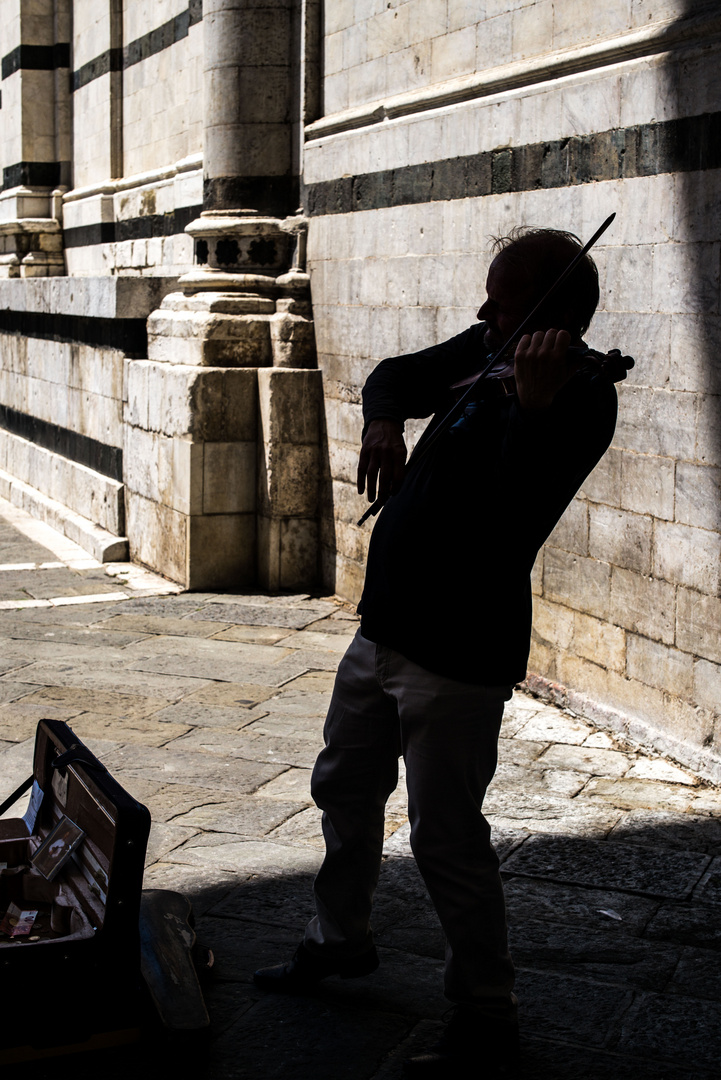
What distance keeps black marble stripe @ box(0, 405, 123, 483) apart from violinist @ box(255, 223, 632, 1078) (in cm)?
660

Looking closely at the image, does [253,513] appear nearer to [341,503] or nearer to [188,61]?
[341,503]

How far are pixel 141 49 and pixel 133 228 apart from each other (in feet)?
5.09

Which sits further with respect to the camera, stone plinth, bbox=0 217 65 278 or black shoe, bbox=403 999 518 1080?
stone plinth, bbox=0 217 65 278

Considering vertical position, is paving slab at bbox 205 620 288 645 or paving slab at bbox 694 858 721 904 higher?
paving slab at bbox 205 620 288 645

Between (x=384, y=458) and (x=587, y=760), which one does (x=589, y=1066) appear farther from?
(x=587, y=760)

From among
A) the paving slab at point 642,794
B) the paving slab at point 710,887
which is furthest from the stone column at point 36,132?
the paving slab at point 710,887

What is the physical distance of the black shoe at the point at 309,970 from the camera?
2770 mm

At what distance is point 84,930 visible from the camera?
257cm

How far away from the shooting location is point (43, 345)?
1073 cm

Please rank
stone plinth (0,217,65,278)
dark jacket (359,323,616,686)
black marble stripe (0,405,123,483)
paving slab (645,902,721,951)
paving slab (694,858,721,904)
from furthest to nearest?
stone plinth (0,217,65,278) → black marble stripe (0,405,123,483) → paving slab (694,858,721,904) → paving slab (645,902,721,951) → dark jacket (359,323,616,686)

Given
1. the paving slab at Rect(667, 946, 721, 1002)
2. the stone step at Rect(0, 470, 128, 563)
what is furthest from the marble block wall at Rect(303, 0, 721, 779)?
the stone step at Rect(0, 470, 128, 563)

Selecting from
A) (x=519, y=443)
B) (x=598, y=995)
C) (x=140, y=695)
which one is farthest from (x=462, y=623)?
(x=140, y=695)

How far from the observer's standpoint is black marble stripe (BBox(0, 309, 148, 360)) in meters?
8.51

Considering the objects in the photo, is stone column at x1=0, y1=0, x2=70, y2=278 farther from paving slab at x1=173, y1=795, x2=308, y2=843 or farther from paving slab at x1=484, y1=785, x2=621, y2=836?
paving slab at x1=484, y1=785, x2=621, y2=836
